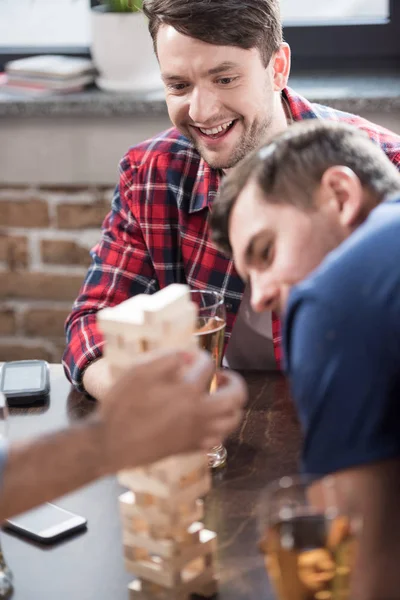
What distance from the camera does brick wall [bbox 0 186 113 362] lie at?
2.86 m

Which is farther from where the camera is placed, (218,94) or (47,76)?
(47,76)

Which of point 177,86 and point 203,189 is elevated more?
point 177,86

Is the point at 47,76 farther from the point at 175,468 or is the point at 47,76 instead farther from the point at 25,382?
the point at 175,468

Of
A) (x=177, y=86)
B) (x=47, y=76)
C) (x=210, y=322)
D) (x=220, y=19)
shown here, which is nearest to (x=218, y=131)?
(x=177, y=86)

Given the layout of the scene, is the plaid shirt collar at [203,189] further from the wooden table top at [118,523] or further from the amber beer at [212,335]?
the amber beer at [212,335]

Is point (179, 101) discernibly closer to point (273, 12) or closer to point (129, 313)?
point (273, 12)

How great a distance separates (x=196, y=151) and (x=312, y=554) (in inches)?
55.6

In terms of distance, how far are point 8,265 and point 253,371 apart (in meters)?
1.45

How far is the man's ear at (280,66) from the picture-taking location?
6.66 ft

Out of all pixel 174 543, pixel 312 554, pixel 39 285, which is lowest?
pixel 39 285

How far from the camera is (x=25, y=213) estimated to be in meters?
2.88

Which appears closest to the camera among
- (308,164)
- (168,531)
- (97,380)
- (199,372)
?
(199,372)

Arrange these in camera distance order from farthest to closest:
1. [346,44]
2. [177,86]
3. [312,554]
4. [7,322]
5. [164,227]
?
1. [7,322]
2. [346,44]
3. [164,227]
4. [177,86]
5. [312,554]

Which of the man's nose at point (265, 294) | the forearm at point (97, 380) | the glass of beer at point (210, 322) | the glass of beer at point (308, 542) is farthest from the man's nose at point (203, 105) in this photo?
the glass of beer at point (308, 542)
